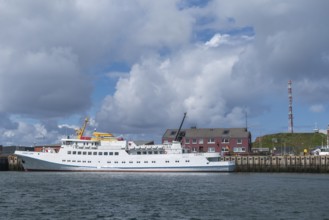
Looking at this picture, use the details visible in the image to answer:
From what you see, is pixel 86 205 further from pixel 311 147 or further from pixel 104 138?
pixel 311 147

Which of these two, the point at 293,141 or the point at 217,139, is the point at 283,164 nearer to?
the point at 217,139

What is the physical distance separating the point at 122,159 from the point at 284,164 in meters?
25.8

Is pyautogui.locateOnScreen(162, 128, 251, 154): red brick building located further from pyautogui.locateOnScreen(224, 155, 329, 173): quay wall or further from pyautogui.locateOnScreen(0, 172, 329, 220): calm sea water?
pyautogui.locateOnScreen(0, 172, 329, 220): calm sea water

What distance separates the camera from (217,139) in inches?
3669

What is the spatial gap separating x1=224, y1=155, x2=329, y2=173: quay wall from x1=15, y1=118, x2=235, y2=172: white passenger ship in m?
3.88

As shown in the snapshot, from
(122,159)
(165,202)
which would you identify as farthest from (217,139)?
(165,202)

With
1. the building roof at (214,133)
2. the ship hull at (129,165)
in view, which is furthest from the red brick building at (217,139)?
the ship hull at (129,165)

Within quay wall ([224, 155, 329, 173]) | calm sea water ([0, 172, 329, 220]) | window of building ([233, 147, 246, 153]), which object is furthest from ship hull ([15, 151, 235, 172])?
calm sea water ([0, 172, 329, 220])

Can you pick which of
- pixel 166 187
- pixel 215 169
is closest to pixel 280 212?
pixel 166 187

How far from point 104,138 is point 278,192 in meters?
41.9

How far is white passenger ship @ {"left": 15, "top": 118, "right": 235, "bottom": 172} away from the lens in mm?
72125

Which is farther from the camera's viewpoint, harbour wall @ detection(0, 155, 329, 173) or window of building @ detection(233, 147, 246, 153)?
window of building @ detection(233, 147, 246, 153)

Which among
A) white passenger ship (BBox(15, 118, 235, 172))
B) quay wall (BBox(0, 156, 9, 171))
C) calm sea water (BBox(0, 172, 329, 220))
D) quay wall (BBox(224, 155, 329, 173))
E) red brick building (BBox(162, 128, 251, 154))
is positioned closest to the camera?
calm sea water (BBox(0, 172, 329, 220))

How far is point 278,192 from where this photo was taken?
1618 inches
